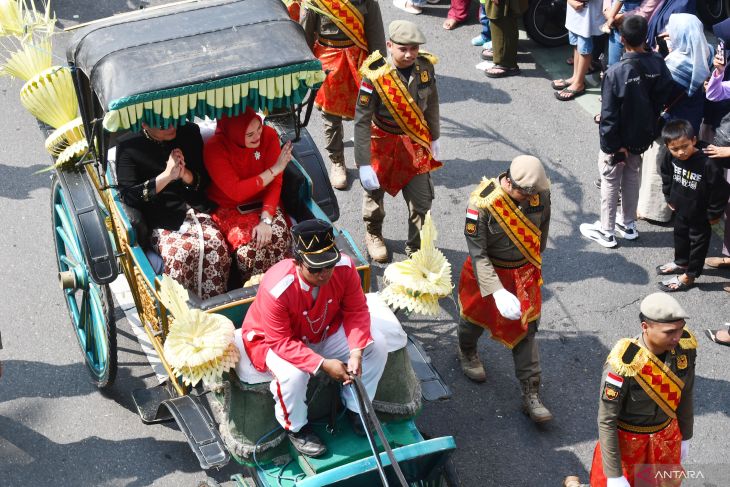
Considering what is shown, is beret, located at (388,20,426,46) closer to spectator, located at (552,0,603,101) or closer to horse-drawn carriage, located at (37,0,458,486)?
horse-drawn carriage, located at (37,0,458,486)

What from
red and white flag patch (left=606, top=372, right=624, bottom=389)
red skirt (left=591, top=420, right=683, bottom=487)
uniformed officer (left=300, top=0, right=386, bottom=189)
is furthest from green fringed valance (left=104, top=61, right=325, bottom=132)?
uniformed officer (left=300, top=0, right=386, bottom=189)

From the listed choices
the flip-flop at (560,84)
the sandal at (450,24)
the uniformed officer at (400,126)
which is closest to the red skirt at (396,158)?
the uniformed officer at (400,126)

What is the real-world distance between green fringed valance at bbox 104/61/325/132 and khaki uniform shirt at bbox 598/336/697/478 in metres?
2.17

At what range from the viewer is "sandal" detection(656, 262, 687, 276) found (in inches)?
294

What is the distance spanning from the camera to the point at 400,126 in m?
7.07

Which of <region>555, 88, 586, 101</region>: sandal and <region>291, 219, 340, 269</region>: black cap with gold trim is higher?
<region>291, 219, 340, 269</region>: black cap with gold trim

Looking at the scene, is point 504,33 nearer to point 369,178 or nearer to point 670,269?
point 670,269

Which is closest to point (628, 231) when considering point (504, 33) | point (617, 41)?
point (617, 41)

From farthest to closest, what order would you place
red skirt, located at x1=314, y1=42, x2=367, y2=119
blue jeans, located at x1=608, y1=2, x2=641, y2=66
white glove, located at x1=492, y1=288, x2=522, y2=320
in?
blue jeans, located at x1=608, y1=2, x2=641, y2=66, red skirt, located at x1=314, y1=42, x2=367, y2=119, white glove, located at x1=492, y1=288, x2=522, y2=320

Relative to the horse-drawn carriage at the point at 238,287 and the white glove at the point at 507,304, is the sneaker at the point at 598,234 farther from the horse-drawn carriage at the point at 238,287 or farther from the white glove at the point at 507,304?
the horse-drawn carriage at the point at 238,287

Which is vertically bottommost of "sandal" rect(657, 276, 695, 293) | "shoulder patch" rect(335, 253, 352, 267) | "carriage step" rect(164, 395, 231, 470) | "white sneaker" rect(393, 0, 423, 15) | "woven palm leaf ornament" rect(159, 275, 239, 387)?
"sandal" rect(657, 276, 695, 293)

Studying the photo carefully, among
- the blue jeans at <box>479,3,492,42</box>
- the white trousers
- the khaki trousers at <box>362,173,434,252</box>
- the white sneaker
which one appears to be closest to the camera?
the white trousers

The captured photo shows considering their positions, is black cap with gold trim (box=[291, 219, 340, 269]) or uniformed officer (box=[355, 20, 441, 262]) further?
uniformed officer (box=[355, 20, 441, 262])

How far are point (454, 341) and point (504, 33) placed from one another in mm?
3817
